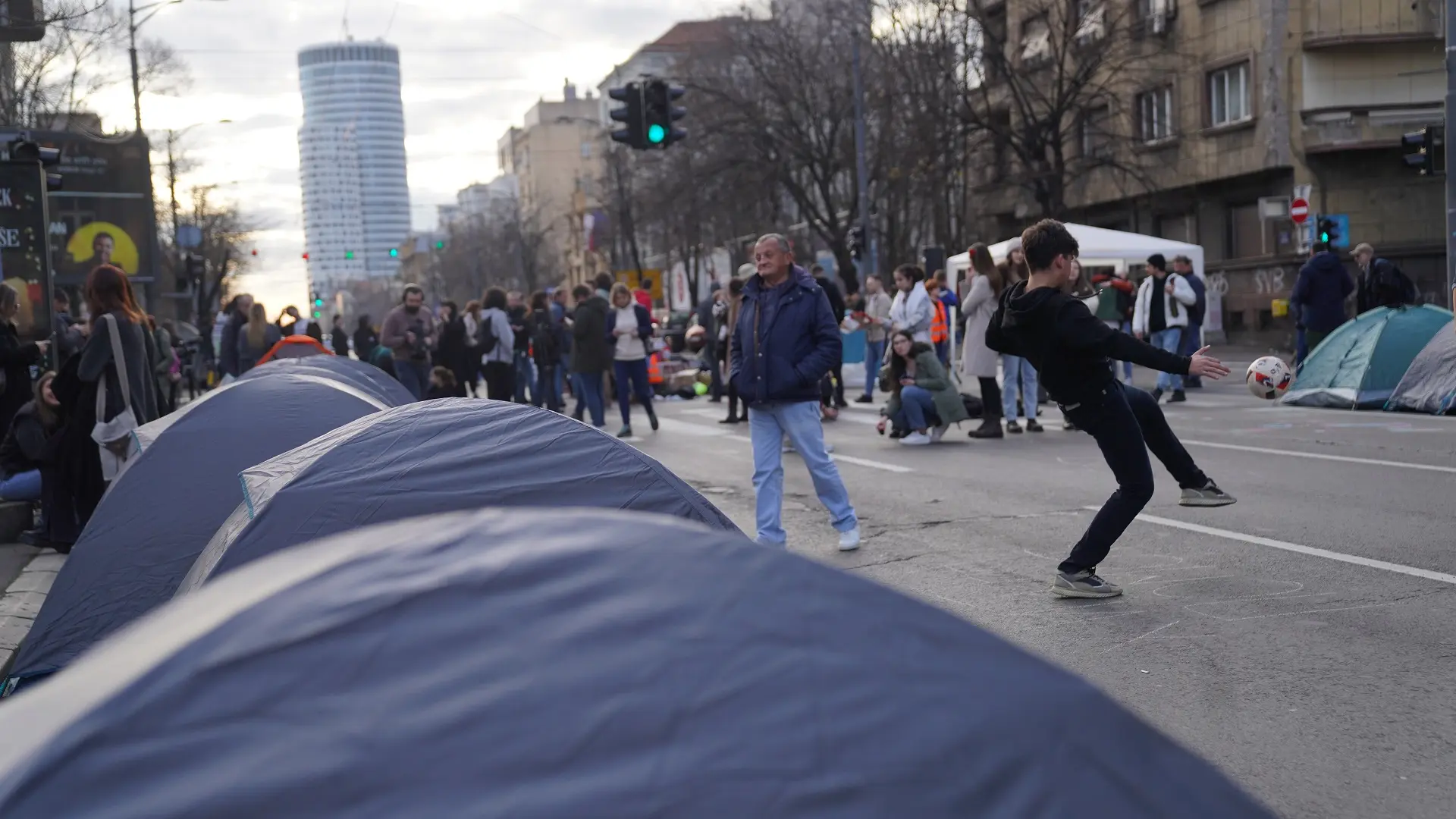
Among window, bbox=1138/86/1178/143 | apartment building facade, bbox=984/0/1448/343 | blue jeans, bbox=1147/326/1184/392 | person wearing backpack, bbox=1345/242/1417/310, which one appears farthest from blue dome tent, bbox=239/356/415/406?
window, bbox=1138/86/1178/143

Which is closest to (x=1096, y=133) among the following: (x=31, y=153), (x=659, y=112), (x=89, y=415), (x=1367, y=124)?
(x=1367, y=124)

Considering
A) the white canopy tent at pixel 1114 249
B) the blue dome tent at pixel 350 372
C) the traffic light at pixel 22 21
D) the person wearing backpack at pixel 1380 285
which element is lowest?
the blue dome tent at pixel 350 372

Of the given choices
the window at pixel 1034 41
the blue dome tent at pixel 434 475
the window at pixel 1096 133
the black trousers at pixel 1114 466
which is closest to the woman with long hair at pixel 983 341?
the black trousers at pixel 1114 466

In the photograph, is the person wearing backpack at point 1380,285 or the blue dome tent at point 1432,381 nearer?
the blue dome tent at point 1432,381

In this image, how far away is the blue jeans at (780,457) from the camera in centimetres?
862

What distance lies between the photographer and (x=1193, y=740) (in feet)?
15.6

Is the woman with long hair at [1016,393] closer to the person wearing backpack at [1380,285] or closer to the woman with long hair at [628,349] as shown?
the woman with long hair at [628,349]

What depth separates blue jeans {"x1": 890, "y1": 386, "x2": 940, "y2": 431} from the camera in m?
14.8

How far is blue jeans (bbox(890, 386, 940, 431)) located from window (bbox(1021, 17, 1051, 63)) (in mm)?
28825

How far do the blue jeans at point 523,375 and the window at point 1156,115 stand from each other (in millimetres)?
22230

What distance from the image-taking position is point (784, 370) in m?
8.60

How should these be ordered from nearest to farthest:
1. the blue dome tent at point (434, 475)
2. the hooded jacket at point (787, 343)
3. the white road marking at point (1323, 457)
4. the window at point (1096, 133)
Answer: the blue dome tent at point (434, 475) → the hooded jacket at point (787, 343) → the white road marking at point (1323, 457) → the window at point (1096, 133)

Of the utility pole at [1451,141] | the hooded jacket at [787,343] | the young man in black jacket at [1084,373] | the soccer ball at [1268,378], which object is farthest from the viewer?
the utility pole at [1451,141]

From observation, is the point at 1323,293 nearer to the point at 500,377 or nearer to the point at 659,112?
the point at 659,112
